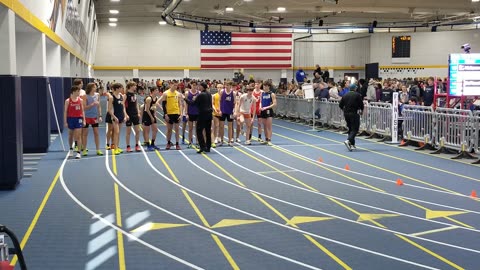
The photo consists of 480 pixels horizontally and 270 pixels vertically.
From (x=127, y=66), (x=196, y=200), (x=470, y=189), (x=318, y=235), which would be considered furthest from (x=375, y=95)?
(x=127, y=66)

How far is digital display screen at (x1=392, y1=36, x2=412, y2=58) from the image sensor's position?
44375 millimetres

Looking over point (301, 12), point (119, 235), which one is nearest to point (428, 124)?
point (119, 235)

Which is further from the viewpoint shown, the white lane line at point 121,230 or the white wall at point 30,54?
the white wall at point 30,54

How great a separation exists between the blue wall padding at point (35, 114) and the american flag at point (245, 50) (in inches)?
1218

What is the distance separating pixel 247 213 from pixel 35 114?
344 inches

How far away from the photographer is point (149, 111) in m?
14.9

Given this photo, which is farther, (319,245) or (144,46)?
(144,46)

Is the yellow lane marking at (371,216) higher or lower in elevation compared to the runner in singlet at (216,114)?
lower

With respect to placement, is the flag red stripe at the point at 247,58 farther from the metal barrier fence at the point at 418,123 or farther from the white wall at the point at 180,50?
the metal barrier fence at the point at 418,123

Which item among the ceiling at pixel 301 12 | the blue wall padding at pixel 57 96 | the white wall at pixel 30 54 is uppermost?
the ceiling at pixel 301 12

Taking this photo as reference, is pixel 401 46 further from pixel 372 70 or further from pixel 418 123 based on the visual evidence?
pixel 418 123

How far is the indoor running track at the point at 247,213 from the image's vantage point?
19.9 ft

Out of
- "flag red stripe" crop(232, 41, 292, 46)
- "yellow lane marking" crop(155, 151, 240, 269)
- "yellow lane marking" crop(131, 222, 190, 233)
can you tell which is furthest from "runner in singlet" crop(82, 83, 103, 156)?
"flag red stripe" crop(232, 41, 292, 46)

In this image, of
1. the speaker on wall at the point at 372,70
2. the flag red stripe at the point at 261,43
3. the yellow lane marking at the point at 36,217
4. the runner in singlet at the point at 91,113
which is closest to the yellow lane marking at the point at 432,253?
the yellow lane marking at the point at 36,217
